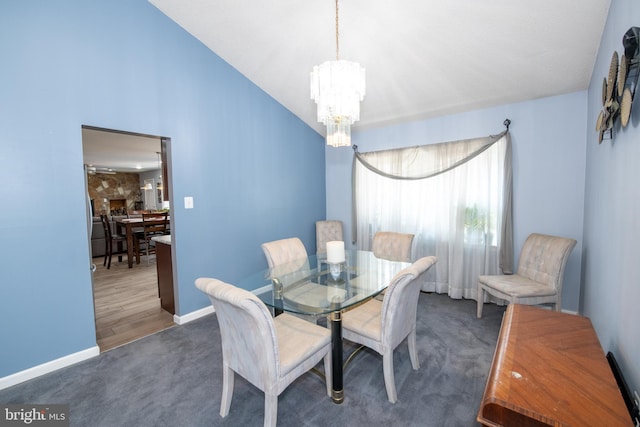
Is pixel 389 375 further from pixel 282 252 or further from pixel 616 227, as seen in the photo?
pixel 616 227

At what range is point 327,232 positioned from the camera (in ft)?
14.0

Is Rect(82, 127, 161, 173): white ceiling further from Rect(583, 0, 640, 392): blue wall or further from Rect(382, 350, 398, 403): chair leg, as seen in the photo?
Rect(583, 0, 640, 392): blue wall

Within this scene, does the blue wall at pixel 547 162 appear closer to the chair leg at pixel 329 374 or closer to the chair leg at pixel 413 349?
the chair leg at pixel 413 349

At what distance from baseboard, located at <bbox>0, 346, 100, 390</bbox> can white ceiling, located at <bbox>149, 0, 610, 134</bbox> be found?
3.13 meters

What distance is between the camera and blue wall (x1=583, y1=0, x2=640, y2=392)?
4.04 feet

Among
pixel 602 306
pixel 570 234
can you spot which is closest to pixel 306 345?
pixel 602 306

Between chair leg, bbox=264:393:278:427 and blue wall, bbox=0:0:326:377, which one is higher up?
blue wall, bbox=0:0:326:377

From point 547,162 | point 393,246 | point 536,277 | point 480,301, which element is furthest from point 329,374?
point 547,162

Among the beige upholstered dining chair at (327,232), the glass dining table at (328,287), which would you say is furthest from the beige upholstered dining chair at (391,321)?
the beige upholstered dining chair at (327,232)

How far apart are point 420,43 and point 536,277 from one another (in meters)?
2.46

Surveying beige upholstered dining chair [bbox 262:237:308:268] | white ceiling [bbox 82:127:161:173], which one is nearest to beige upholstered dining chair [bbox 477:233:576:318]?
beige upholstered dining chair [bbox 262:237:308:268]

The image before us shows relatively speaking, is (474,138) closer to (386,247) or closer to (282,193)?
(386,247)

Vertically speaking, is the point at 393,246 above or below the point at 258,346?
above

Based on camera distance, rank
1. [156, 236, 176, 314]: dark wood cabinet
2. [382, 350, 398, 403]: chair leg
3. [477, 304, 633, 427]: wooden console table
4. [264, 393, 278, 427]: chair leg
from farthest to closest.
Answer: [156, 236, 176, 314]: dark wood cabinet → [382, 350, 398, 403]: chair leg → [264, 393, 278, 427]: chair leg → [477, 304, 633, 427]: wooden console table
